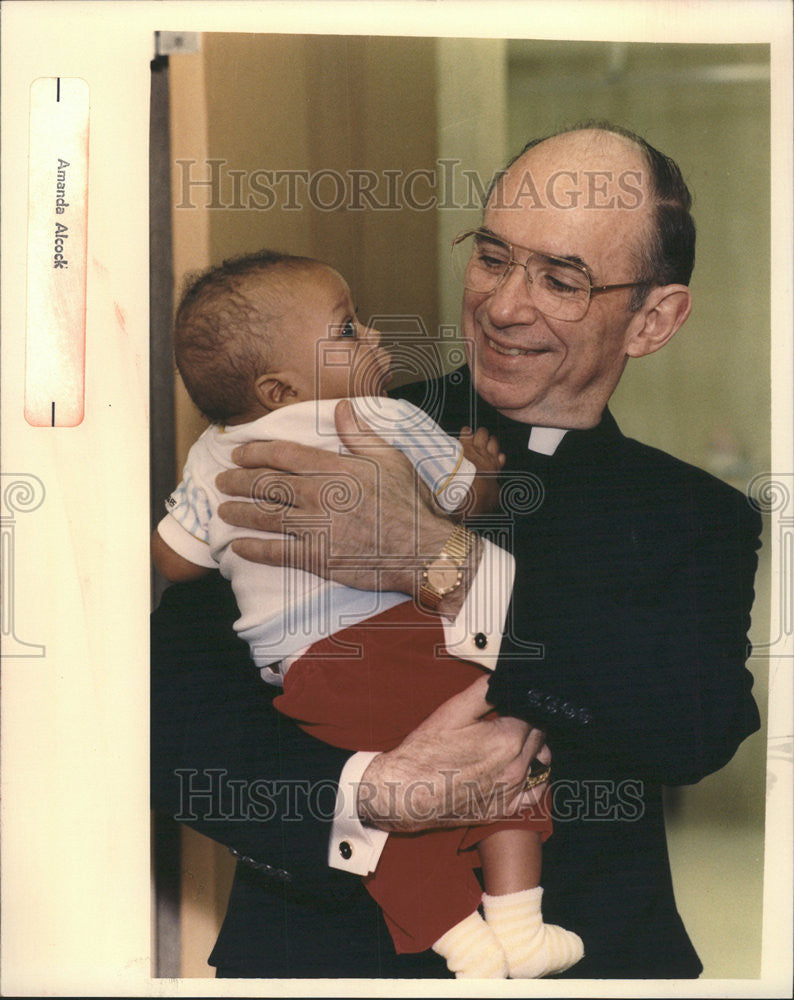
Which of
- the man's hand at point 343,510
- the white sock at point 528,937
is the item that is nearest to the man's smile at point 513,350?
the man's hand at point 343,510

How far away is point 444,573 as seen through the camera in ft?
5.41

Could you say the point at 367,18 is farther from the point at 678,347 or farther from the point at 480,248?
the point at 678,347

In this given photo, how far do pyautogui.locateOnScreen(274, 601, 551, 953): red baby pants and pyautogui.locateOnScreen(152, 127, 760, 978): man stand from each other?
4cm

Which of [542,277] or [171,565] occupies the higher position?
[542,277]

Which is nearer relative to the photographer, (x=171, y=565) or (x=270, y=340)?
(x=270, y=340)

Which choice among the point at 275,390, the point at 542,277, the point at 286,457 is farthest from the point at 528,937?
the point at 542,277

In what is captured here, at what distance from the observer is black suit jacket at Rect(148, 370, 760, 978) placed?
166 cm

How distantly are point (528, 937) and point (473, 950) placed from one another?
0.10 metres

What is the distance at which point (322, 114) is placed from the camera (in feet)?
5.70

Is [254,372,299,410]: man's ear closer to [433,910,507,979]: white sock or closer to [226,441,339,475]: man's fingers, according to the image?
[226,441,339,475]: man's fingers

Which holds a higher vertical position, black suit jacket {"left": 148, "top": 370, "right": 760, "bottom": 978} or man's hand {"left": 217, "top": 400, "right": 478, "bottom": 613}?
man's hand {"left": 217, "top": 400, "right": 478, "bottom": 613}

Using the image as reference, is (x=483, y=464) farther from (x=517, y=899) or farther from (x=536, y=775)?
(x=517, y=899)

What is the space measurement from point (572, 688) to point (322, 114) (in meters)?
1.09

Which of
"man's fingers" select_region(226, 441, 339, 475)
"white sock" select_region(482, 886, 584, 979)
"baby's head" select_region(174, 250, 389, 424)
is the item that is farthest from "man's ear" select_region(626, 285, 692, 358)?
"white sock" select_region(482, 886, 584, 979)
